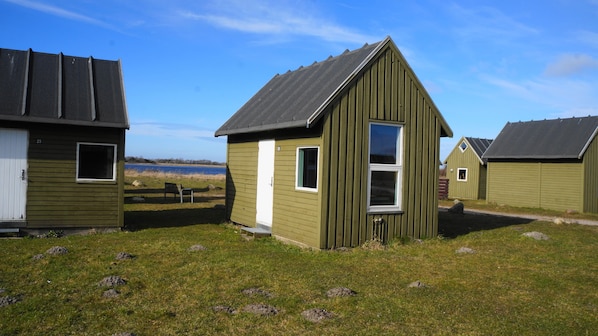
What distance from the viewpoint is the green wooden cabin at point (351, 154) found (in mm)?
11398

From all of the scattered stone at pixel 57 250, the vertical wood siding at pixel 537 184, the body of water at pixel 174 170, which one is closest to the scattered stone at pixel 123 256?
the scattered stone at pixel 57 250

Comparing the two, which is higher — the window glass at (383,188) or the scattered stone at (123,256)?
the window glass at (383,188)

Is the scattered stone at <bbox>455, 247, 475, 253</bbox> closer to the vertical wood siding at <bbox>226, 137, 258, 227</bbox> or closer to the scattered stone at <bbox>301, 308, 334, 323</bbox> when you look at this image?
the vertical wood siding at <bbox>226, 137, 258, 227</bbox>

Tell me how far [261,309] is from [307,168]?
5715 mm

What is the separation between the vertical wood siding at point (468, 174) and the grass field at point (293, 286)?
20845 millimetres

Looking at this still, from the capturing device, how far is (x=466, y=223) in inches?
723

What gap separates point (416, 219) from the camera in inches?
509

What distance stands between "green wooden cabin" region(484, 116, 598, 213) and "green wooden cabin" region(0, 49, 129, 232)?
22.1 m

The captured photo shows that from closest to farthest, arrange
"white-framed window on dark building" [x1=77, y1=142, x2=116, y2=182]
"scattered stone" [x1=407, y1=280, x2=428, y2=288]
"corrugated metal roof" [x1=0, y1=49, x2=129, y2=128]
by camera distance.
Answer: "scattered stone" [x1=407, y1=280, x2=428, y2=288]
"corrugated metal roof" [x1=0, y1=49, x2=129, y2=128]
"white-framed window on dark building" [x1=77, y1=142, x2=116, y2=182]

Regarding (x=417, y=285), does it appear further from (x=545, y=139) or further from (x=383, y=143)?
(x=545, y=139)

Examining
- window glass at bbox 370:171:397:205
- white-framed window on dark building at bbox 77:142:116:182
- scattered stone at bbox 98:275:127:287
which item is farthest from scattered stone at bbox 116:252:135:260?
window glass at bbox 370:171:397:205

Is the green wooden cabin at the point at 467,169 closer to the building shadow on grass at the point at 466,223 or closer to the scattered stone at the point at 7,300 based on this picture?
the building shadow on grass at the point at 466,223

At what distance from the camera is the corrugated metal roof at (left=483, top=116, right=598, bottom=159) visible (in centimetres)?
2533

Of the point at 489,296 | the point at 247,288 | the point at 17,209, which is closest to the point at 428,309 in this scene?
the point at 489,296
